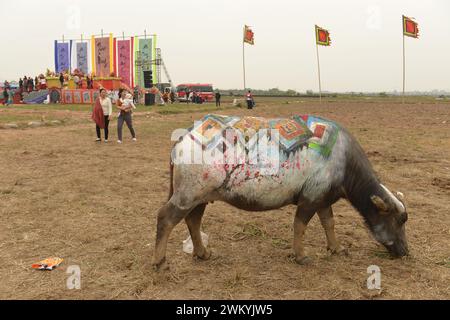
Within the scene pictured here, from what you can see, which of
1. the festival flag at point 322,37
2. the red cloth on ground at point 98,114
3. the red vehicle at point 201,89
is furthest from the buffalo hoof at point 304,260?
the red vehicle at point 201,89

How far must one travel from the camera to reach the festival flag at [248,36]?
41.8 meters

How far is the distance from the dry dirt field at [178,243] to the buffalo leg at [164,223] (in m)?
0.18

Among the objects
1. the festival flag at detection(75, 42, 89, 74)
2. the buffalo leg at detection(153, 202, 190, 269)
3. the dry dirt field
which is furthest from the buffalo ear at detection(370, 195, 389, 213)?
the festival flag at detection(75, 42, 89, 74)

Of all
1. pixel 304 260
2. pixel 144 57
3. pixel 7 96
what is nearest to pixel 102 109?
pixel 304 260

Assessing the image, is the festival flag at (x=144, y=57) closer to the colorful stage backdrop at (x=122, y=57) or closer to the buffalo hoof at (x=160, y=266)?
the colorful stage backdrop at (x=122, y=57)

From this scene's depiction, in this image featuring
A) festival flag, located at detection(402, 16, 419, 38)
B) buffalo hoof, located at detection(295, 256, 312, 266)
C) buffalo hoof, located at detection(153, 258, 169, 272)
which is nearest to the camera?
buffalo hoof, located at detection(153, 258, 169, 272)

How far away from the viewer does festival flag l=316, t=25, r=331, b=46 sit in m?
33.3

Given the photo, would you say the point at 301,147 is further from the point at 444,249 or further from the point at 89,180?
the point at 89,180

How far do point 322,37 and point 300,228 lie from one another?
33084 mm

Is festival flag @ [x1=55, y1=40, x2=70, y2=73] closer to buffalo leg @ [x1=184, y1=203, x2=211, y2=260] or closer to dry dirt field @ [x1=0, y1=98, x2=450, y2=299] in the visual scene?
dry dirt field @ [x1=0, y1=98, x2=450, y2=299]

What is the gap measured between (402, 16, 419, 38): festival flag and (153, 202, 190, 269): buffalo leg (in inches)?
1595

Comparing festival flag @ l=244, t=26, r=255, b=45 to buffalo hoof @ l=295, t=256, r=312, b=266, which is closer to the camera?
buffalo hoof @ l=295, t=256, r=312, b=266

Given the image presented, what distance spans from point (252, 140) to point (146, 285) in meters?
1.89
